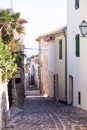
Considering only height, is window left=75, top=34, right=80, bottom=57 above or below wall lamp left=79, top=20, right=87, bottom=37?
below

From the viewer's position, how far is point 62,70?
85.8 ft

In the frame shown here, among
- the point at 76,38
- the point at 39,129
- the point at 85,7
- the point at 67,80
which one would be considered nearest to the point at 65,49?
the point at 67,80

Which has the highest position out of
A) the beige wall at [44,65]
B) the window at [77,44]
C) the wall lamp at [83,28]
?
the wall lamp at [83,28]

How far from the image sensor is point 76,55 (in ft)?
66.5

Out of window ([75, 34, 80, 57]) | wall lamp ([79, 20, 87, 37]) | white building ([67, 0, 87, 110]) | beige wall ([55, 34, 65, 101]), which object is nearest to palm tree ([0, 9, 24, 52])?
window ([75, 34, 80, 57])

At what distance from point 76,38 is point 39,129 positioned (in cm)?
932

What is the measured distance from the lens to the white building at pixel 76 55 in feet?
60.4

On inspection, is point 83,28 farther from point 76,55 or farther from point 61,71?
point 61,71

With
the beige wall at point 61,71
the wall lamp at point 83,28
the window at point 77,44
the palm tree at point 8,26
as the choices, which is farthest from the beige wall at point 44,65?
the wall lamp at point 83,28

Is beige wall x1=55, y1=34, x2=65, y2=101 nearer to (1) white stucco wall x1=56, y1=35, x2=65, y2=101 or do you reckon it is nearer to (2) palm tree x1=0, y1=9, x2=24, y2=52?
(1) white stucco wall x1=56, y1=35, x2=65, y2=101

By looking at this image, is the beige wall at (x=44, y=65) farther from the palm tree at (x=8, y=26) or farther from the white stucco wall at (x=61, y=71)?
the palm tree at (x=8, y=26)

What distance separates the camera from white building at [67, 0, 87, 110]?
1841 cm

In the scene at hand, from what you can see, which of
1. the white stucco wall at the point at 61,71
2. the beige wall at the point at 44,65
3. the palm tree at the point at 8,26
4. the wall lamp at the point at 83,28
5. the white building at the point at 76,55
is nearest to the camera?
the wall lamp at the point at 83,28

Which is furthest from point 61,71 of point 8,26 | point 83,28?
point 83,28
